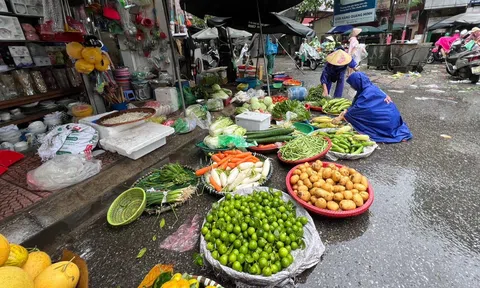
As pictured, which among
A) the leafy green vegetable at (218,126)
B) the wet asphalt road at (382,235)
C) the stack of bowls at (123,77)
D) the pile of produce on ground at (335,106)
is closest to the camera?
the wet asphalt road at (382,235)

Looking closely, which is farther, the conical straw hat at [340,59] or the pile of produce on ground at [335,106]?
the conical straw hat at [340,59]

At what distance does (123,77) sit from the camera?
606cm

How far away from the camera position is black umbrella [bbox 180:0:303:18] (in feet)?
18.2

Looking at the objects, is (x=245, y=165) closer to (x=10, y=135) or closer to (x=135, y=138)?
(x=135, y=138)

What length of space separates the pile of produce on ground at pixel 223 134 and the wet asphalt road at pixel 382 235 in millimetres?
442

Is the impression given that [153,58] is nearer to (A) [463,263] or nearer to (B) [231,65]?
(B) [231,65]

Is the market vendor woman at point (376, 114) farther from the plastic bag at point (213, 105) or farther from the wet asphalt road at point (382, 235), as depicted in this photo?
the plastic bag at point (213, 105)

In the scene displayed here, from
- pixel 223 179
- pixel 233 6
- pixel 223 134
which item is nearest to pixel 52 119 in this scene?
pixel 223 134

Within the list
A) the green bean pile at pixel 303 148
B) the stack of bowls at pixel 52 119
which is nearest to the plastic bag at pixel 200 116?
the green bean pile at pixel 303 148

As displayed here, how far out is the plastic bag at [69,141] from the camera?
3.17 m

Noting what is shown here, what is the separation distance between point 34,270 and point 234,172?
1.98 metres

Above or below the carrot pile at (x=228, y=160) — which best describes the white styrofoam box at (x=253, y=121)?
above

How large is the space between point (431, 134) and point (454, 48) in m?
9.63

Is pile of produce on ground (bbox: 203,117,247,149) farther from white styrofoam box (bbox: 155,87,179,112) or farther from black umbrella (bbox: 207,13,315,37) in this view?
black umbrella (bbox: 207,13,315,37)
